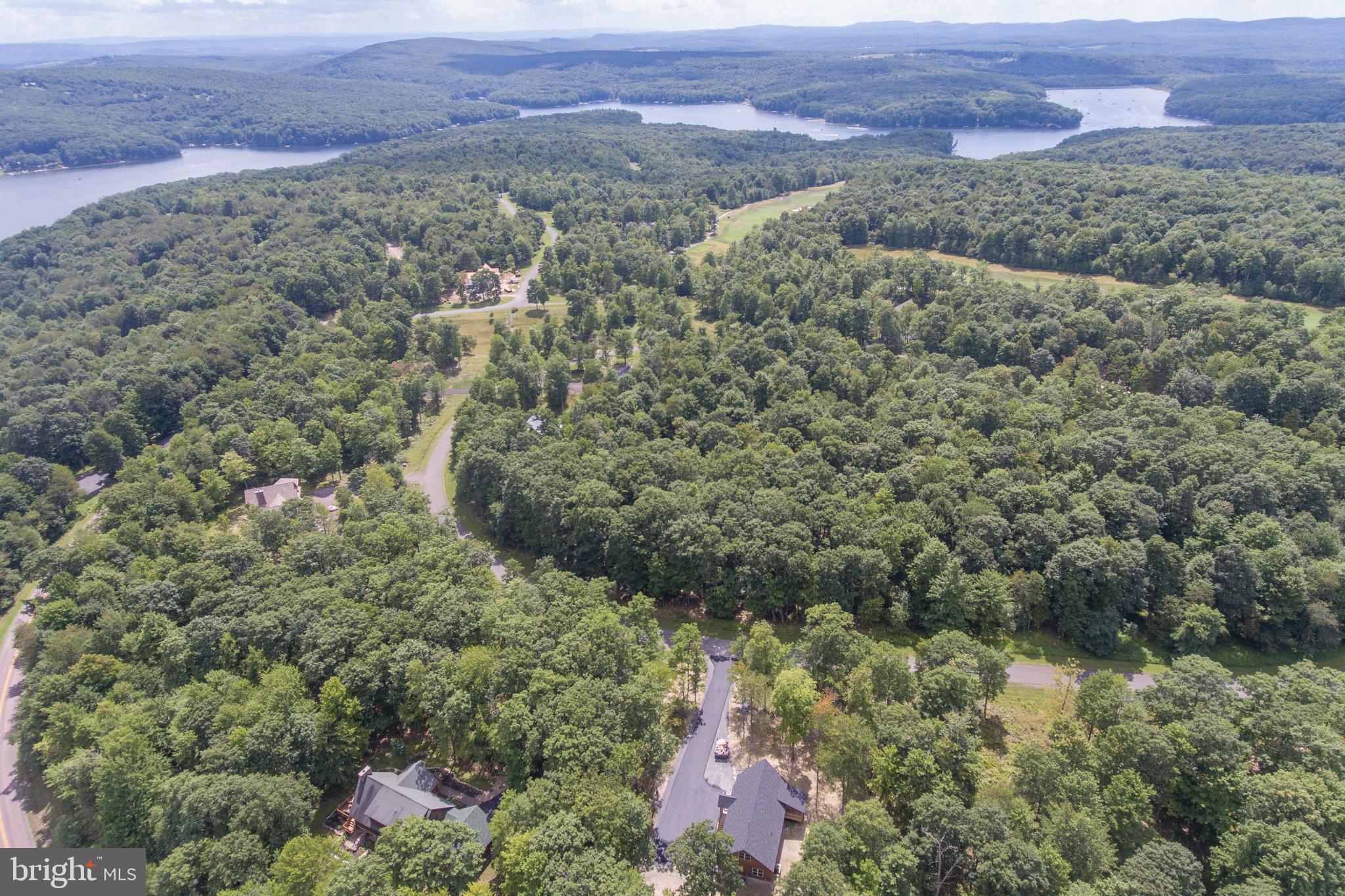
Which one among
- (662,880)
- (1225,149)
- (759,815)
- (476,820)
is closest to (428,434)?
(476,820)

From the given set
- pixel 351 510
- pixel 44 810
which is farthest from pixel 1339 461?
pixel 44 810

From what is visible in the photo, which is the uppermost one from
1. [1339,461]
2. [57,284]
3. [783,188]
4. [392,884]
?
[783,188]

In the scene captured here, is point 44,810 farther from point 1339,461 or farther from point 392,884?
point 1339,461

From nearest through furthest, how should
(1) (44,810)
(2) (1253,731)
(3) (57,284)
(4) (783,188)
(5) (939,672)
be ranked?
(2) (1253,731) < (5) (939,672) < (1) (44,810) < (3) (57,284) < (4) (783,188)

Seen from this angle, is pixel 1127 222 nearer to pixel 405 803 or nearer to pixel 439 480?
pixel 439 480

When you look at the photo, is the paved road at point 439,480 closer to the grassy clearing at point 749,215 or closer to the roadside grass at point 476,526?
the roadside grass at point 476,526

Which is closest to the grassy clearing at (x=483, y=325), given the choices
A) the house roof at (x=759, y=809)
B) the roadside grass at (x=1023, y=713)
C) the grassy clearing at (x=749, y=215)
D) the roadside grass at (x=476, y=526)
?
the roadside grass at (x=476, y=526)

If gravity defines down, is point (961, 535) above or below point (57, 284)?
below
